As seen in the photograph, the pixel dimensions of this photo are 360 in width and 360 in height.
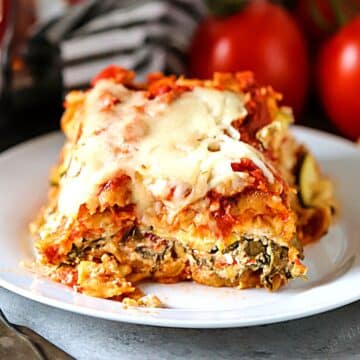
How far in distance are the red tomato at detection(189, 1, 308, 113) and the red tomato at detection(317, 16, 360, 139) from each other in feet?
0.41

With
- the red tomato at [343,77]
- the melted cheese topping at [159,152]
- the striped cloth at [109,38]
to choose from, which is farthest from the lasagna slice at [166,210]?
the red tomato at [343,77]

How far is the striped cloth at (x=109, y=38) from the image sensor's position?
3758 millimetres

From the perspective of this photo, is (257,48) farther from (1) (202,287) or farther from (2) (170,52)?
(1) (202,287)

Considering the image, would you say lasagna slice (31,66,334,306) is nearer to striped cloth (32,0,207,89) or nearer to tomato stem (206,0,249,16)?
striped cloth (32,0,207,89)

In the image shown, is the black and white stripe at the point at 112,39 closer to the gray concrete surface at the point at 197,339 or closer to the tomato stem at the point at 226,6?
the tomato stem at the point at 226,6

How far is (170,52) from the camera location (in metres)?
3.91

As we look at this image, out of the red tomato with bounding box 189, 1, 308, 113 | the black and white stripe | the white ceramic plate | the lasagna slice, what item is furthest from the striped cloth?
the lasagna slice

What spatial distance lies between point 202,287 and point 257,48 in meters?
1.59

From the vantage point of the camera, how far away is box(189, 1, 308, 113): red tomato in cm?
381

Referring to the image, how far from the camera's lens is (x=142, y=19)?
377 cm

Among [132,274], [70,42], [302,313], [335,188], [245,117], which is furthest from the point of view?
[70,42]

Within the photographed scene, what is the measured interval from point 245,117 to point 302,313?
0.74 meters

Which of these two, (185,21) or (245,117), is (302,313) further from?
(185,21)

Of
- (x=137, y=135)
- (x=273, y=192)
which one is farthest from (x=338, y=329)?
(x=137, y=135)
